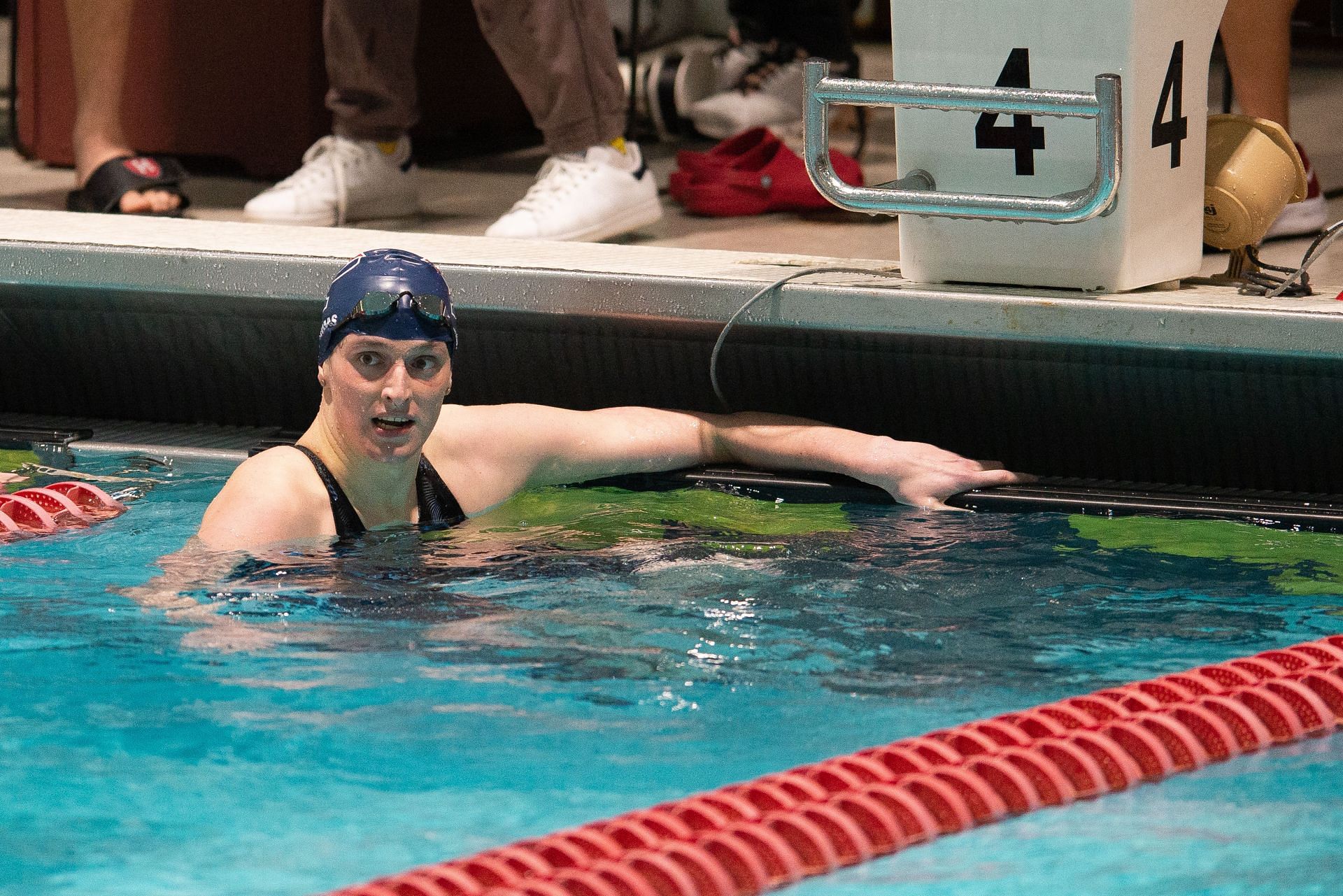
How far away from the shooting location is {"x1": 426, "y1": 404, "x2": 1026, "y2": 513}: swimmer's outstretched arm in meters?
3.84

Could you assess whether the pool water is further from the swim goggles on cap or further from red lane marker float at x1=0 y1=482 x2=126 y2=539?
the swim goggles on cap

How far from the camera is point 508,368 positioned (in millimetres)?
4293

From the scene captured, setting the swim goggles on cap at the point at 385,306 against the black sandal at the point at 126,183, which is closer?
the swim goggles on cap at the point at 385,306

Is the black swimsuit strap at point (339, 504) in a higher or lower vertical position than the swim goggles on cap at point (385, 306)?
lower

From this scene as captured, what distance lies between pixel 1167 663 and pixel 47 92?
435cm

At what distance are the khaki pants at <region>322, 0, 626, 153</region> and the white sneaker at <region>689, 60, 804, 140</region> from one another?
4.67 feet

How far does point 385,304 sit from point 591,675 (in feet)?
2.72

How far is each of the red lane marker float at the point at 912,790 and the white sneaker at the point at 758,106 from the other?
11.3 ft

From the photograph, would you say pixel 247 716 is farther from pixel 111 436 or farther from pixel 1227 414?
pixel 1227 414

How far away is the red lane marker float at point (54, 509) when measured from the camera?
3.71 metres

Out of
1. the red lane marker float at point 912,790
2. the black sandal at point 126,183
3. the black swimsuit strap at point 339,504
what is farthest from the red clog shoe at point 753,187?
the red lane marker float at point 912,790

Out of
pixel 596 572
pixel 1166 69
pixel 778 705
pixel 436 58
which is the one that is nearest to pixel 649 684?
pixel 778 705

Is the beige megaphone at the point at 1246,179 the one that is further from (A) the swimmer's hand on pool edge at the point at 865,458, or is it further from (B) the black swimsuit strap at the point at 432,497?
(B) the black swimsuit strap at the point at 432,497

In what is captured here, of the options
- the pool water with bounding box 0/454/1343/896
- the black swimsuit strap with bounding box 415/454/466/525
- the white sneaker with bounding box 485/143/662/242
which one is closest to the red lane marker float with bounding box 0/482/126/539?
the pool water with bounding box 0/454/1343/896
